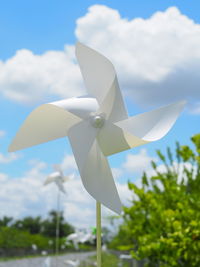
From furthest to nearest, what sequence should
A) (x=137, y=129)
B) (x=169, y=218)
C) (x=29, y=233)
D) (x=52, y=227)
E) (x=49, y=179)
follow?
(x=52, y=227), (x=29, y=233), (x=49, y=179), (x=169, y=218), (x=137, y=129)

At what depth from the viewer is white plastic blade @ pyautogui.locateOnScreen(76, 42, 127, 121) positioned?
334 cm

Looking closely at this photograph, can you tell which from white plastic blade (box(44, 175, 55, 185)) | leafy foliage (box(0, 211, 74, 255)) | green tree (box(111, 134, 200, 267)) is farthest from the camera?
leafy foliage (box(0, 211, 74, 255))

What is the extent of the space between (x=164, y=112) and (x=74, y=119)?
2.16ft

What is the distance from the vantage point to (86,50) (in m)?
3.38

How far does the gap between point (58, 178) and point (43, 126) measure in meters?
6.51

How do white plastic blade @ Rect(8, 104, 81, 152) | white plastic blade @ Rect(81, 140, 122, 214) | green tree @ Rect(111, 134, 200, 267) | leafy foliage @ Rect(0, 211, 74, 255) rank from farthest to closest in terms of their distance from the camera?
leafy foliage @ Rect(0, 211, 74, 255) → green tree @ Rect(111, 134, 200, 267) → white plastic blade @ Rect(8, 104, 81, 152) → white plastic blade @ Rect(81, 140, 122, 214)

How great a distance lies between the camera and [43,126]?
3240 millimetres

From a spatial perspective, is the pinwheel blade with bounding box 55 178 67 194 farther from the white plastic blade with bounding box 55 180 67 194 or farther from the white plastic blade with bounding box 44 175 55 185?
the white plastic blade with bounding box 44 175 55 185

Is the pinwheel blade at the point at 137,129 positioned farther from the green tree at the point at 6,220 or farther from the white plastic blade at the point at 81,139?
the green tree at the point at 6,220

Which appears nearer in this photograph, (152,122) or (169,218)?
(152,122)

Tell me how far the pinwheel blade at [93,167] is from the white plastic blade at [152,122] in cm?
25

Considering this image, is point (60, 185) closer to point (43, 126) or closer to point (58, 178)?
point (58, 178)

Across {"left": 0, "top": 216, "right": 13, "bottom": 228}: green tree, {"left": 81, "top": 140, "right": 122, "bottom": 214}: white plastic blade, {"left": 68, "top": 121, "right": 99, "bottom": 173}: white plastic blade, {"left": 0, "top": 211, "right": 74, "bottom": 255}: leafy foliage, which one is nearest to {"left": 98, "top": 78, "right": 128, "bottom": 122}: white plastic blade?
{"left": 68, "top": 121, "right": 99, "bottom": 173}: white plastic blade

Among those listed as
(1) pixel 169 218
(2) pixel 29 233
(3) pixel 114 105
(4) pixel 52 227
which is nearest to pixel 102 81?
(3) pixel 114 105
